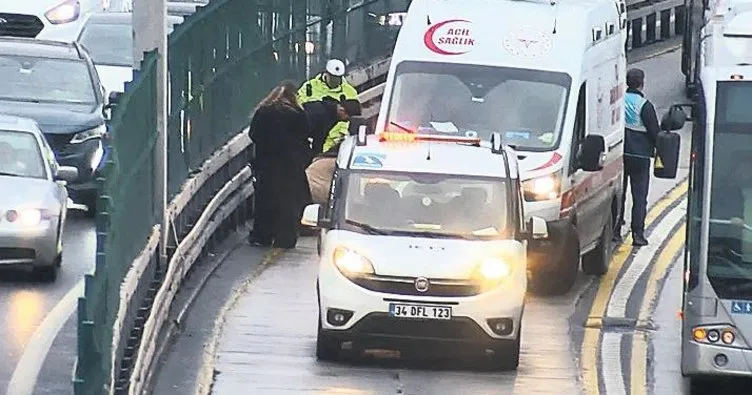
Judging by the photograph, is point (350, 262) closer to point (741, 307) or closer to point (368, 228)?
point (368, 228)

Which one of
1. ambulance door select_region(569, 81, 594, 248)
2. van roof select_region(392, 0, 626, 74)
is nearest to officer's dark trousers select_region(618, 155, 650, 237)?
ambulance door select_region(569, 81, 594, 248)

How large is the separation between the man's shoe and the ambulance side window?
→ 3.15 metres

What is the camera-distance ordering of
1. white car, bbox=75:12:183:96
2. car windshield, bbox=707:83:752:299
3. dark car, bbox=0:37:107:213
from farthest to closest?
white car, bbox=75:12:183:96 < dark car, bbox=0:37:107:213 < car windshield, bbox=707:83:752:299

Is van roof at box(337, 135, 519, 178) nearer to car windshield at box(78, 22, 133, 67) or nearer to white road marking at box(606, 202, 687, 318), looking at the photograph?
white road marking at box(606, 202, 687, 318)

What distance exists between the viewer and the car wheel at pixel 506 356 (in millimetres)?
15523

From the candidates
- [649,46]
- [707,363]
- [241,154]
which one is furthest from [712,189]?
[649,46]

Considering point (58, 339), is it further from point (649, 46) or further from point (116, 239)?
point (649, 46)

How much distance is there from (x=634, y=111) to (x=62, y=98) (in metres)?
6.90

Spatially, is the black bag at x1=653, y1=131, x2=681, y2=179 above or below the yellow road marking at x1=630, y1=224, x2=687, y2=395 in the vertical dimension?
above

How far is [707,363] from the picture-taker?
1438 cm

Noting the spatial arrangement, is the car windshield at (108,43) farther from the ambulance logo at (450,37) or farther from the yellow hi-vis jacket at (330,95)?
the ambulance logo at (450,37)

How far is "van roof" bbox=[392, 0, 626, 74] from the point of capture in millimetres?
19391

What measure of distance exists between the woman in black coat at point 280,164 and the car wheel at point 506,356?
17.2 ft

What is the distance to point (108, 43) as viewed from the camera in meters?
28.2
